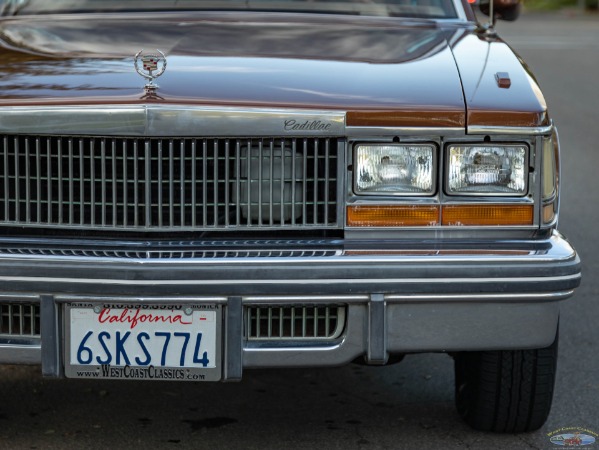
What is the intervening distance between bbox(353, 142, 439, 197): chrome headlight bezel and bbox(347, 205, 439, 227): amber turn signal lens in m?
0.04

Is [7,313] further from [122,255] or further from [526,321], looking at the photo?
[526,321]

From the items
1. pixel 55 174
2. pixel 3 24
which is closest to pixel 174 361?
pixel 55 174

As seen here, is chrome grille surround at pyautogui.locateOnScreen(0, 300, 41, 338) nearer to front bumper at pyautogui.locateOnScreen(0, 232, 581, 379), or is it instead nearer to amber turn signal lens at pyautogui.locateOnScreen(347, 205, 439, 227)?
front bumper at pyautogui.locateOnScreen(0, 232, 581, 379)

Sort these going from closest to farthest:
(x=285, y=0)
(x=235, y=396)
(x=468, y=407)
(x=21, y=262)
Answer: (x=21, y=262) < (x=468, y=407) < (x=235, y=396) < (x=285, y=0)

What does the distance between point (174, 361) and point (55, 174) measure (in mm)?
650

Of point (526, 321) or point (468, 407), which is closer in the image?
point (526, 321)

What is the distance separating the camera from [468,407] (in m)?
4.08

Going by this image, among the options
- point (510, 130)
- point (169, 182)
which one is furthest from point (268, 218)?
point (510, 130)

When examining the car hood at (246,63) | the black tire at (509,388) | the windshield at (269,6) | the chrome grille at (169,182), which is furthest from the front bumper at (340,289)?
the windshield at (269,6)

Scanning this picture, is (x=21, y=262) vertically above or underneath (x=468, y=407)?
above

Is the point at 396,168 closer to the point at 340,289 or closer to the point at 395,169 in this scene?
the point at 395,169

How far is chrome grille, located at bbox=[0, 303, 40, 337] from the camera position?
3539 mm

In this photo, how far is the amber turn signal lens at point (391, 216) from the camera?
3.64 meters

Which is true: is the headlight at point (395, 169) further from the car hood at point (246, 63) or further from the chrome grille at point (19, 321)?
the chrome grille at point (19, 321)
